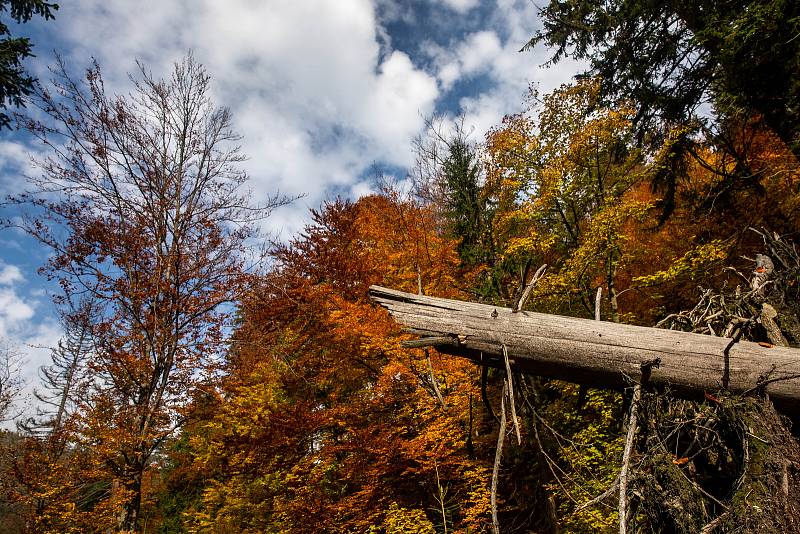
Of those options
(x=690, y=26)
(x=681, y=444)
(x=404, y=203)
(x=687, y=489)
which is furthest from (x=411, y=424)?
(x=690, y=26)

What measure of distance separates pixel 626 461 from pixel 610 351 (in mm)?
781

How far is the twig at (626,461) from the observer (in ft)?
6.48

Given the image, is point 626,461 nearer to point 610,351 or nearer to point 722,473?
point 610,351

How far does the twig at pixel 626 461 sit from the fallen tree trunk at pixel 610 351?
16cm

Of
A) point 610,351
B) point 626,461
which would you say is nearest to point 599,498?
point 626,461

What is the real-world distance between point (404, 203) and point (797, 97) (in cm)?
872

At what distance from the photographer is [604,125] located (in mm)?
10484

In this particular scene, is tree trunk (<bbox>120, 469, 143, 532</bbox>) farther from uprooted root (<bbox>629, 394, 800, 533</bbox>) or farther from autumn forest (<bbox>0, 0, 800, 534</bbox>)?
uprooted root (<bbox>629, 394, 800, 533</bbox>)

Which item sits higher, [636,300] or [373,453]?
[636,300]

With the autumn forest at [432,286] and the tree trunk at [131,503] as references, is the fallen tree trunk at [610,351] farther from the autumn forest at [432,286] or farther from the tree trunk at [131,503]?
the tree trunk at [131,503]

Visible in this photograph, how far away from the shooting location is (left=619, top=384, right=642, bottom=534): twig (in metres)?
1.98

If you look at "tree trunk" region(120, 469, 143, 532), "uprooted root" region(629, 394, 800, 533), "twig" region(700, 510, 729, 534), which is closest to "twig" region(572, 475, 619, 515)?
"uprooted root" region(629, 394, 800, 533)

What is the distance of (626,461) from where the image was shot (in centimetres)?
223

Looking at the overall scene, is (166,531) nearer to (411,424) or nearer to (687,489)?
(411,424)
